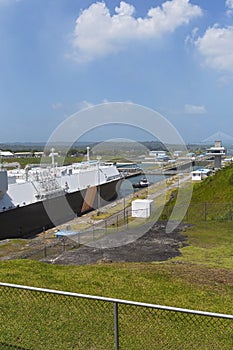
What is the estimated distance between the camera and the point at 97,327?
15.3 ft

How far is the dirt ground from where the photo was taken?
1104cm

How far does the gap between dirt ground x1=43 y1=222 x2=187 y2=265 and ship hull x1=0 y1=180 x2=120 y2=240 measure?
1302 cm

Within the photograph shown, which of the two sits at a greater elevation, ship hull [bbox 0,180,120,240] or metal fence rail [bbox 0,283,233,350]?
metal fence rail [bbox 0,283,233,350]

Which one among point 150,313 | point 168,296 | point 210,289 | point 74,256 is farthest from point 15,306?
point 74,256

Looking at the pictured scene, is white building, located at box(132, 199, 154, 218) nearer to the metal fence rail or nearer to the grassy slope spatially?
the grassy slope

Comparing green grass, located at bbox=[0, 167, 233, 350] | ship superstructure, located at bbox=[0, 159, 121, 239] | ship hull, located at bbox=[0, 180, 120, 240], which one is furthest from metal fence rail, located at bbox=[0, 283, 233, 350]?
ship hull, located at bbox=[0, 180, 120, 240]

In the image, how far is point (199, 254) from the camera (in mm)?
11602

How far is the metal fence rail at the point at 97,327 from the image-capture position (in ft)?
14.5

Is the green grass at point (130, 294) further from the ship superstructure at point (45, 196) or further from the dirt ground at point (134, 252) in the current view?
the ship superstructure at point (45, 196)

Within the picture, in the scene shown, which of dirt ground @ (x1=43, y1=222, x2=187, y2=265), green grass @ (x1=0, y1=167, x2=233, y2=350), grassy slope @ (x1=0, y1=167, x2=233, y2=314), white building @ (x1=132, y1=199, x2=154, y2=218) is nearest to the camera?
green grass @ (x1=0, y1=167, x2=233, y2=350)

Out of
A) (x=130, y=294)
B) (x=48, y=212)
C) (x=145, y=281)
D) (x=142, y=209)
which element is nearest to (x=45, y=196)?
(x=48, y=212)

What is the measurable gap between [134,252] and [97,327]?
745 cm

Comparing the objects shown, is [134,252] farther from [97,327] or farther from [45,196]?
[45,196]

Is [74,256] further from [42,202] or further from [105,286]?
[42,202]
